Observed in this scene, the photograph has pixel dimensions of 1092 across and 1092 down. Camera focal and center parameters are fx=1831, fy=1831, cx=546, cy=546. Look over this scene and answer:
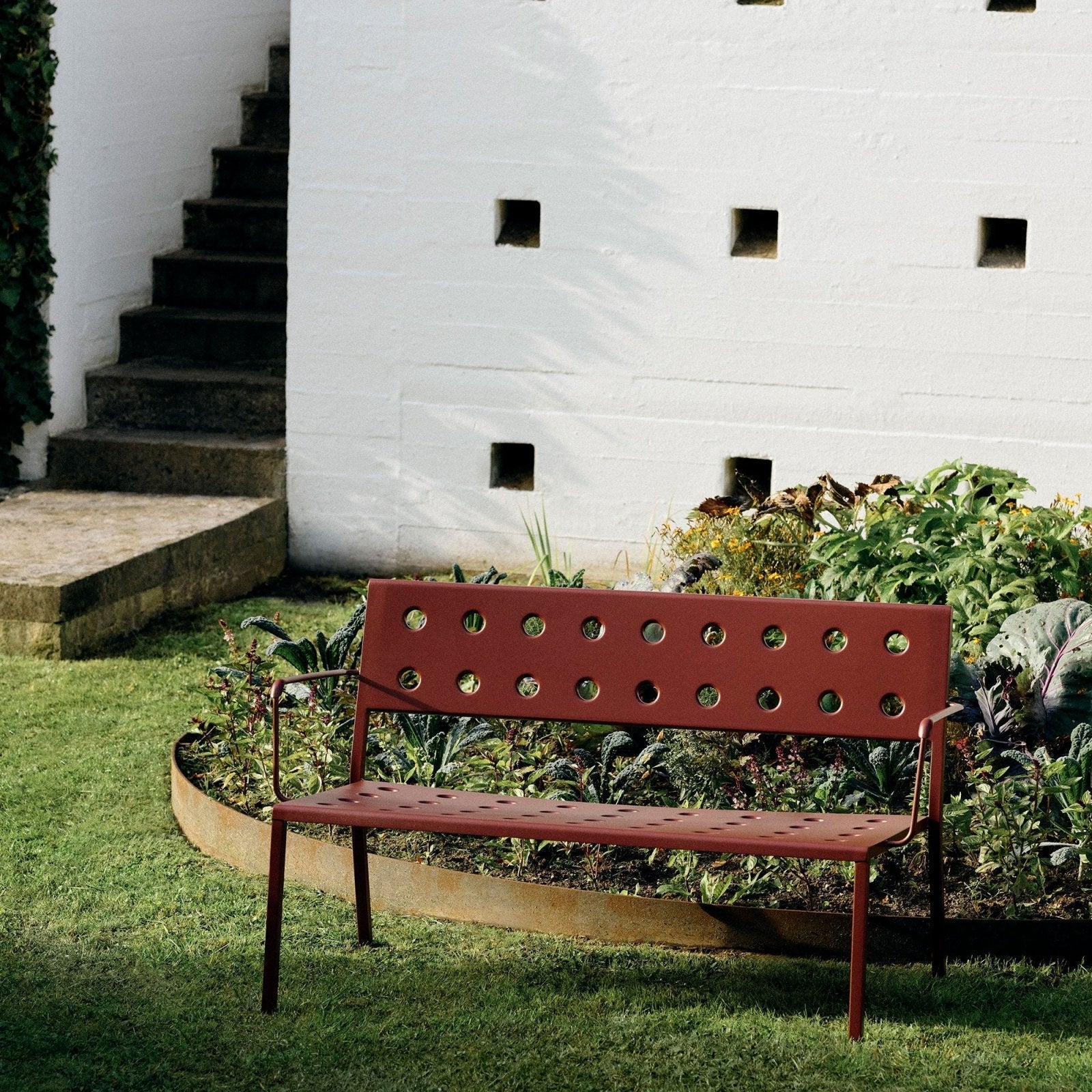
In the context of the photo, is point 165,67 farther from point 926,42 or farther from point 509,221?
point 926,42

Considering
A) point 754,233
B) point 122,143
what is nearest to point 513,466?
point 754,233

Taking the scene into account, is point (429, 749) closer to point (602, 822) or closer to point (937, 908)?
point (602, 822)

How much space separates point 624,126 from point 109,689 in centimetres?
330

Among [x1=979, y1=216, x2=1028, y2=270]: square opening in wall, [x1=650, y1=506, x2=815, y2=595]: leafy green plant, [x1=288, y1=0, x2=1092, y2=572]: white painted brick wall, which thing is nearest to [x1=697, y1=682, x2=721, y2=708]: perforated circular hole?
[x1=650, y1=506, x2=815, y2=595]: leafy green plant

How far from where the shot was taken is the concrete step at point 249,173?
1003 centimetres

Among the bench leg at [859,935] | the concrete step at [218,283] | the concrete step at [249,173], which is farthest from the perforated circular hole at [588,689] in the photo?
the concrete step at [249,173]

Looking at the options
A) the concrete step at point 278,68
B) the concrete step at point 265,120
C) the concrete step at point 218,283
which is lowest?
the concrete step at point 218,283

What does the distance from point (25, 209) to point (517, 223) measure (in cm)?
225

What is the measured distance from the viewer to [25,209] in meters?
8.35

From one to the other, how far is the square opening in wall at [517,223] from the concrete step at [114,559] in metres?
1.64

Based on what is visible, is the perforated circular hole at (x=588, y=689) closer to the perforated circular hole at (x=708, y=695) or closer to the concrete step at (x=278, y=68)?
the perforated circular hole at (x=708, y=695)

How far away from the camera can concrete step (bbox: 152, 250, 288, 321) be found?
9.58 metres

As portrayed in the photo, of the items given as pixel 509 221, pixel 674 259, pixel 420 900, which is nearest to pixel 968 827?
pixel 420 900

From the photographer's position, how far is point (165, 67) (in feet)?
31.4
